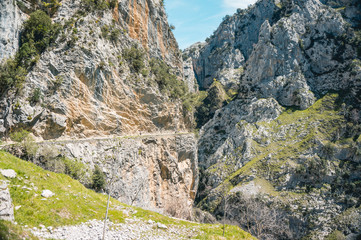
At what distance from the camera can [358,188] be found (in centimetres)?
6781

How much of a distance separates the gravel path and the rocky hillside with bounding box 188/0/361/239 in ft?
134

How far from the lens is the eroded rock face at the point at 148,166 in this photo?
34.7 metres

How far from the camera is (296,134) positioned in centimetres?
8888

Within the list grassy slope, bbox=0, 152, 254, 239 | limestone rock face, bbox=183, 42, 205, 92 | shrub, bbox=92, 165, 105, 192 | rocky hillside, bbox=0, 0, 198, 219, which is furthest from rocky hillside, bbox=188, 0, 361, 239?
grassy slope, bbox=0, 152, 254, 239

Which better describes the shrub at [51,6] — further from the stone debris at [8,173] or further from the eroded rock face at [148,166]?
the stone debris at [8,173]

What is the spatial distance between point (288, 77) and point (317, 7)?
157ft

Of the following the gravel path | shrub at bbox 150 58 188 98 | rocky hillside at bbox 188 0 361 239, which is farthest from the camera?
rocky hillside at bbox 188 0 361 239

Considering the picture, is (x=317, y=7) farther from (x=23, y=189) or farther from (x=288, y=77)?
(x=23, y=189)

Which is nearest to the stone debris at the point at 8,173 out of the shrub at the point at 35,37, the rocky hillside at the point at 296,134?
the shrub at the point at 35,37

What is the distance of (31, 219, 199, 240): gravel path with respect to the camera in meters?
14.6

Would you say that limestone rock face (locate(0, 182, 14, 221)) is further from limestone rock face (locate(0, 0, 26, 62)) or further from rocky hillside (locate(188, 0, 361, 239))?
rocky hillside (locate(188, 0, 361, 239))

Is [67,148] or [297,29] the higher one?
[297,29]

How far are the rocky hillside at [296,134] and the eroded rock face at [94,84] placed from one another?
33955mm

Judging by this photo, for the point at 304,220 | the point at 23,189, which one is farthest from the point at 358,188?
the point at 23,189
